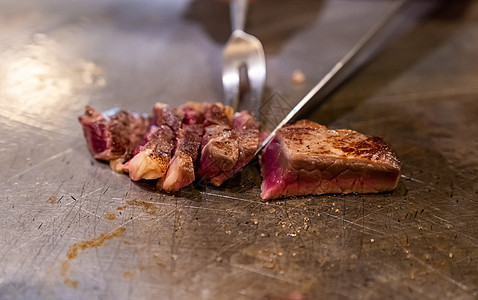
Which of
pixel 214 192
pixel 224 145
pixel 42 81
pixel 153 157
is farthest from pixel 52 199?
pixel 42 81

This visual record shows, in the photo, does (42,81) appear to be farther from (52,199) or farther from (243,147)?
(243,147)

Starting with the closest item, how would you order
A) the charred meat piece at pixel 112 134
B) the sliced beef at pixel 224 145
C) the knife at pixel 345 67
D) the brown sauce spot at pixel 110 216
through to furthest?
1. the brown sauce spot at pixel 110 216
2. the sliced beef at pixel 224 145
3. the charred meat piece at pixel 112 134
4. the knife at pixel 345 67

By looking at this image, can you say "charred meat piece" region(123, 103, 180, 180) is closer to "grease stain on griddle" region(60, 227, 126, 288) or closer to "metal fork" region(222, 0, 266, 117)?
"grease stain on griddle" region(60, 227, 126, 288)

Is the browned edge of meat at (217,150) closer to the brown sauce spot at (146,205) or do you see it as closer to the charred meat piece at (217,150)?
the charred meat piece at (217,150)

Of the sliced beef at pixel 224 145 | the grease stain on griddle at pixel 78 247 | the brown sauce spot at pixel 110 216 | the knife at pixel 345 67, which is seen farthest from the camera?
the knife at pixel 345 67

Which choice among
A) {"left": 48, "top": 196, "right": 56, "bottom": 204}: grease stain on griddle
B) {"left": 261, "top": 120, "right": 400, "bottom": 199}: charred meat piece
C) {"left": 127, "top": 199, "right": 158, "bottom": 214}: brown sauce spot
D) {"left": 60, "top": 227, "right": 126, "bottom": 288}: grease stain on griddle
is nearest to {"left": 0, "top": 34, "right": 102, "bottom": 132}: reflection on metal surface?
{"left": 48, "top": 196, "right": 56, "bottom": 204}: grease stain on griddle

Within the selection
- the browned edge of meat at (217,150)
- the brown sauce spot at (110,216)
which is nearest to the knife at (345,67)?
the browned edge of meat at (217,150)
